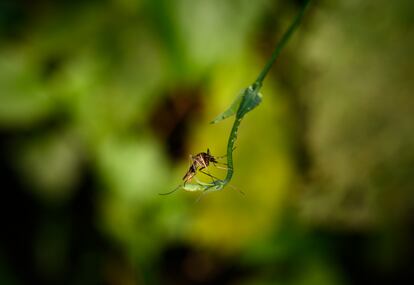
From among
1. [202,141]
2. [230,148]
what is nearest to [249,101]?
[230,148]

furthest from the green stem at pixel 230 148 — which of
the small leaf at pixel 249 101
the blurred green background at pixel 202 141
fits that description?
the blurred green background at pixel 202 141

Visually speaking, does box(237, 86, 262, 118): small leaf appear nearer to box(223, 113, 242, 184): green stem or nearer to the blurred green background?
box(223, 113, 242, 184): green stem

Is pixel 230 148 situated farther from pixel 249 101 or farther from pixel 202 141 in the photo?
pixel 202 141

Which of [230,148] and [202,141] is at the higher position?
[202,141]

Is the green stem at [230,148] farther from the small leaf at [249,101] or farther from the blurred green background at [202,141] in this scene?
the blurred green background at [202,141]

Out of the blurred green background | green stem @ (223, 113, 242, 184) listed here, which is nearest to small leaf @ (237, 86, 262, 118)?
green stem @ (223, 113, 242, 184)

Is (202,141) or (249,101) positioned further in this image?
(202,141)

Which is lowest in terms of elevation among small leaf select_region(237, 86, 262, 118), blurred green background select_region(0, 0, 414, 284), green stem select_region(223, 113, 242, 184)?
green stem select_region(223, 113, 242, 184)

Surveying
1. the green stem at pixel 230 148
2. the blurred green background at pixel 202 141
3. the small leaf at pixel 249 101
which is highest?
the blurred green background at pixel 202 141

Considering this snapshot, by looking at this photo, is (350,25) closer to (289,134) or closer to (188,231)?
(289,134)
